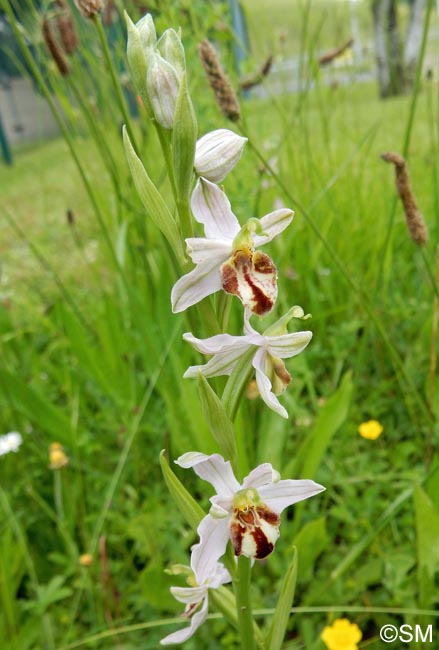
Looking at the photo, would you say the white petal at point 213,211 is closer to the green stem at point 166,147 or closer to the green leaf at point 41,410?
the green stem at point 166,147

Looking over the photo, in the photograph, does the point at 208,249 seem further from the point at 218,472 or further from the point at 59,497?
the point at 59,497

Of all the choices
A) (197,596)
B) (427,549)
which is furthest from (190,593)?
(427,549)

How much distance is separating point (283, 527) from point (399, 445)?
0.81ft

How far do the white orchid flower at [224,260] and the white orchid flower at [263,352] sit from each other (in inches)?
1.4

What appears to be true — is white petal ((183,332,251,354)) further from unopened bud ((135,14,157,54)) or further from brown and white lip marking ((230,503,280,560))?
unopened bud ((135,14,157,54))

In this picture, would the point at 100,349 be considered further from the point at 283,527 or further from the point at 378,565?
the point at 378,565

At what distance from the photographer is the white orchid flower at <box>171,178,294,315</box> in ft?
1.80

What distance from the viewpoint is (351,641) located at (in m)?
0.81

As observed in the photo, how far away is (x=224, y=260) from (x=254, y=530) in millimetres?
242

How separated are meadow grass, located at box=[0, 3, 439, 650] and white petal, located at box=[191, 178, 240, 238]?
388 mm

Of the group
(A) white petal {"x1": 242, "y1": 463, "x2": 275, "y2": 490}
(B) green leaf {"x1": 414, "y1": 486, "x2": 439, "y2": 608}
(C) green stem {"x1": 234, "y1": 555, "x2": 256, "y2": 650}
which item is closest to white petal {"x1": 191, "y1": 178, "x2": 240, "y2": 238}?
(A) white petal {"x1": 242, "y1": 463, "x2": 275, "y2": 490}

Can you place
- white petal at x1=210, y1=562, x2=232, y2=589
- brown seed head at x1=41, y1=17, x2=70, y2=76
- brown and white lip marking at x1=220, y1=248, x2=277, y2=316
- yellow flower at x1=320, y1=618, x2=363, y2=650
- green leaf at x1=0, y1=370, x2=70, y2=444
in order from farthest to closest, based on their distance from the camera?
green leaf at x1=0, y1=370, x2=70, y2=444 < brown seed head at x1=41, y1=17, x2=70, y2=76 < yellow flower at x1=320, y1=618, x2=363, y2=650 < white petal at x1=210, y1=562, x2=232, y2=589 < brown and white lip marking at x1=220, y1=248, x2=277, y2=316

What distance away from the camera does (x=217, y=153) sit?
23.1 inches

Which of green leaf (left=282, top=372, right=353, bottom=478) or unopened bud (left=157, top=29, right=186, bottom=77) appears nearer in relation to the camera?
unopened bud (left=157, top=29, right=186, bottom=77)
